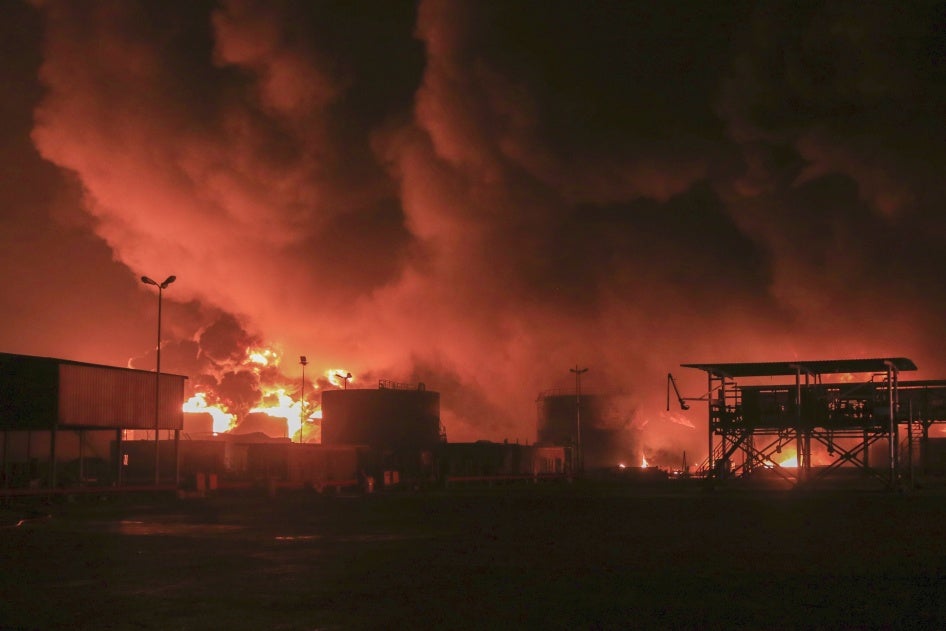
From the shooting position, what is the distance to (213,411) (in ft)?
332

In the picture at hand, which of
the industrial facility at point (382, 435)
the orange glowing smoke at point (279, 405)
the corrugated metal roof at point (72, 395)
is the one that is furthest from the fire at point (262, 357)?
the corrugated metal roof at point (72, 395)

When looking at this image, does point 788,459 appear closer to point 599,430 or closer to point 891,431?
point 599,430

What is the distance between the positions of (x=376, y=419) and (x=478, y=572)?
65.3 m

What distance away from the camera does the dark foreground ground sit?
1170 cm

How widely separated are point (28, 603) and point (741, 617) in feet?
29.9

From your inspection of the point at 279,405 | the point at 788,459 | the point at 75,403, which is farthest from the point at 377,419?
the point at 788,459

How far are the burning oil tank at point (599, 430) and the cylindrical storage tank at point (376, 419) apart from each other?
21674mm

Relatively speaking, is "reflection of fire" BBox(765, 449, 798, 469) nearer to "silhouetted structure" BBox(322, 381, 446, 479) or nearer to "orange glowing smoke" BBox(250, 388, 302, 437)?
"silhouetted structure" BBox(322, 381, 446, 479)

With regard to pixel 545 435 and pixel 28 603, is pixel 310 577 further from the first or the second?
pixel 545 435

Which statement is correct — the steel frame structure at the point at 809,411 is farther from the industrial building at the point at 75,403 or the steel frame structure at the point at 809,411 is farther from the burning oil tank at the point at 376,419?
the burning oil tank at the point at 376,419

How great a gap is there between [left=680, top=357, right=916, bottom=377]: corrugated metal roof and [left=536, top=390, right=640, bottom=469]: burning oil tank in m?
45.0

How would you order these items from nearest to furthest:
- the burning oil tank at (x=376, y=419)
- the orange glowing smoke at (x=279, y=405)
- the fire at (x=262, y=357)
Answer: the burning oil tank at (x=376, y=419), the fire at (x=262, y=357), the orange glowing smoke at (x=279, y=405)

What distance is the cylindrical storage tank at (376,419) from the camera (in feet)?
263

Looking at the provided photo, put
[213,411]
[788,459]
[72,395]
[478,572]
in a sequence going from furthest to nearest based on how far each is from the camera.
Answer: [213,411]
[788,459]
[72,395]
[478,572]
